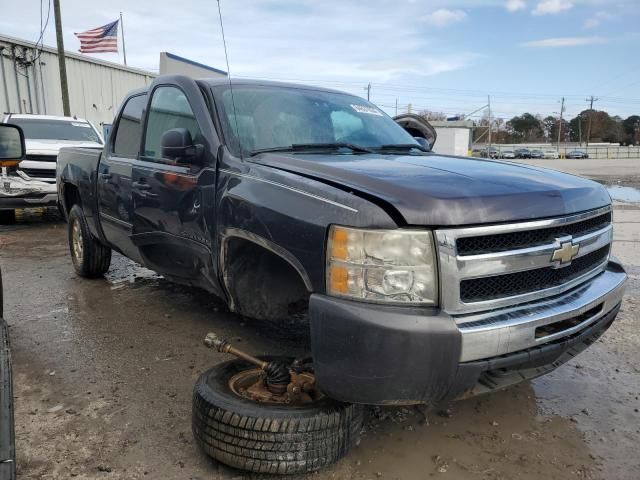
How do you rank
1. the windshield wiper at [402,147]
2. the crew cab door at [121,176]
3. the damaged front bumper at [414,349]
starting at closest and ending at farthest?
1. the damaged front bumper at [414,349]
2. the windshield wiper at [402,147]
3. the crew cab door at [121,176]

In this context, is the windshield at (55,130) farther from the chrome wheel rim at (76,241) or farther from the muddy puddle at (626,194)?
the muddy puddle at (626,194)

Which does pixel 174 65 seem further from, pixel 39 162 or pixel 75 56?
pixel 75 56

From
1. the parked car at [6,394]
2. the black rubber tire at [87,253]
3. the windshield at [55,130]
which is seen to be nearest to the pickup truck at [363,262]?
the parked car at [6,394]

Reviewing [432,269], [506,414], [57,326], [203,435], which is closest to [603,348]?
[506,414]

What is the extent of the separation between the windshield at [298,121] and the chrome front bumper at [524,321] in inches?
59.9

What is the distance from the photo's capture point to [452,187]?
2.25 meters

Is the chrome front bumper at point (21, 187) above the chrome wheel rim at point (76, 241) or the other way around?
above

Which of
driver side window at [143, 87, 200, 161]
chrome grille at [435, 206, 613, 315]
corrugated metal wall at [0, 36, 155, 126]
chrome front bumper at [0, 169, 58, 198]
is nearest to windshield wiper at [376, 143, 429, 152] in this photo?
driver side window at [143, 87, 200, 161]

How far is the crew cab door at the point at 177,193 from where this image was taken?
3094 mm

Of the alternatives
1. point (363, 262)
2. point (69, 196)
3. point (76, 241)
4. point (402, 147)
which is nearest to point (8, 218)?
point (69, 196)

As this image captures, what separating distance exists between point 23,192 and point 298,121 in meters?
7.09

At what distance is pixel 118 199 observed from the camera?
Result: 4215 mm

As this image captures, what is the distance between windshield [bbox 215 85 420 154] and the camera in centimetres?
316

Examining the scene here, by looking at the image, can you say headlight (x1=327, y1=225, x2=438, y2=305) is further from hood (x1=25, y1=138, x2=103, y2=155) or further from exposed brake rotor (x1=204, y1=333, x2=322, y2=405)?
hood (x1=25, y1=138, x2=103, y2=155)
